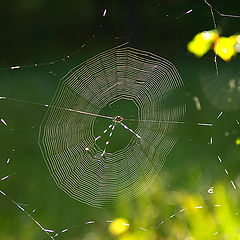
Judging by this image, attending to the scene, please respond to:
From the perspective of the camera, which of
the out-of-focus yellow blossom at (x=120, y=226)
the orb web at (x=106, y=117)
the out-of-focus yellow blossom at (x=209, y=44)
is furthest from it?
the orb web at (x=106, y=117)

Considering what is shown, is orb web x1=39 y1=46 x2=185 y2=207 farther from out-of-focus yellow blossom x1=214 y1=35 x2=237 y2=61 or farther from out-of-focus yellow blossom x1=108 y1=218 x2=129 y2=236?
out-of-focus yellow blossom x1=214 y1=35 x2=237 y2=61

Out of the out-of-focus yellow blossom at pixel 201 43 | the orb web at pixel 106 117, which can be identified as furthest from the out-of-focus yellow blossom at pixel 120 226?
the out-of-focus yellow blossom at pixel 201 43

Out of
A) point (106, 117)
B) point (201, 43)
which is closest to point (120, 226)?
point (106, 117)

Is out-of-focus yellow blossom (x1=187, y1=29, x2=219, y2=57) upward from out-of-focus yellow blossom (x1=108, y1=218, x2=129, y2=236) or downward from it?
upward

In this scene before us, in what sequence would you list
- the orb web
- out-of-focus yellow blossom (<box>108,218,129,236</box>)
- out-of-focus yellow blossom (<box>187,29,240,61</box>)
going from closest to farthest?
out-of-focus yellow blossom (<box>187,29,240,61</box>), out-of-focus yellow blossom (<box>108,218,129,236</box>), the orb web

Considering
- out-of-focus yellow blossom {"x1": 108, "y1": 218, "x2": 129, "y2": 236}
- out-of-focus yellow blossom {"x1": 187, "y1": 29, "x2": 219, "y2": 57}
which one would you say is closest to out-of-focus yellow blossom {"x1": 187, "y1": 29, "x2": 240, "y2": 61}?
out-of-focus yellow blossom {"x1": 187, "y1": 29, "x2": 219, "y2": 57}

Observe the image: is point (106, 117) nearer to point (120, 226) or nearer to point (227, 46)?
point (120, 226)

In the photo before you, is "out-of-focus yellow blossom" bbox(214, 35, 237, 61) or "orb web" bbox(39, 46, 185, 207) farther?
"orb web" bbox(39, 46, 185, 207)

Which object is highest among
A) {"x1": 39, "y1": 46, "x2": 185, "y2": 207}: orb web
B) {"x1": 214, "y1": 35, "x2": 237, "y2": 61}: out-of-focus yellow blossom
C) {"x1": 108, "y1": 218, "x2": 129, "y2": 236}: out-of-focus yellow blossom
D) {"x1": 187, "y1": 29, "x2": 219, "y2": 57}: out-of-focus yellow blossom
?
{"x1": 187, "y1": 29, "x2": 219, "y2": 57}: out-of-focus yellow blossom

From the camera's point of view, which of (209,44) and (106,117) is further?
(106,117)

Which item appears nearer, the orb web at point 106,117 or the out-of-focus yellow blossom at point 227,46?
the out-of-focus yellow blossom at point 227,46

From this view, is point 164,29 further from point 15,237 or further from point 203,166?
point 15,237

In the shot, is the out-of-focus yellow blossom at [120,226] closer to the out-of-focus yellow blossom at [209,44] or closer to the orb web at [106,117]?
the orb web at [106,117]
